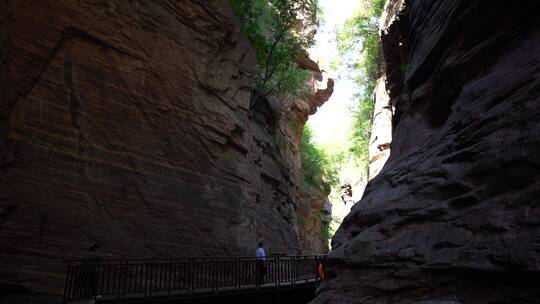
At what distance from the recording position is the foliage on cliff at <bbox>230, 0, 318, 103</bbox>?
22.8 metres

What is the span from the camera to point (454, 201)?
23.7 ft

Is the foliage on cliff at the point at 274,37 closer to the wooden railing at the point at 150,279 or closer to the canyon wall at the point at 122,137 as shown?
the canyon wall at the point at 122,137

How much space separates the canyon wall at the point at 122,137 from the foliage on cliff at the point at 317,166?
2069cm

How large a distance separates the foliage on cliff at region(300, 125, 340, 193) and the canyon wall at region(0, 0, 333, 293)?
20.7m

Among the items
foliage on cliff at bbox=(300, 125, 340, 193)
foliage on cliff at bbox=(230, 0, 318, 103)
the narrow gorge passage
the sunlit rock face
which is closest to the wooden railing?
the narrow gorge passage

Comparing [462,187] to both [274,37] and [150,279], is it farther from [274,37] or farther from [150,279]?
[274,37]

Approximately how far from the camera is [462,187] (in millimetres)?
7223

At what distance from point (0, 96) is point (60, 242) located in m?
4.14

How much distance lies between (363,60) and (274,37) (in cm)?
784

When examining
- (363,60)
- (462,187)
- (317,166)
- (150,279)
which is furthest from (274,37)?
(462,187)

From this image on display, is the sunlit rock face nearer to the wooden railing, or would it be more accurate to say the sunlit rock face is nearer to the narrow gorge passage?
the narrow gorge passage

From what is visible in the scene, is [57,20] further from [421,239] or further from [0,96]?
[421,239]

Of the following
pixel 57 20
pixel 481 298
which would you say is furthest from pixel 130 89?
pixel 481 298

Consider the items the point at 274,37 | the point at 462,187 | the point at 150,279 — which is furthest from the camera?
the point at 274,37
